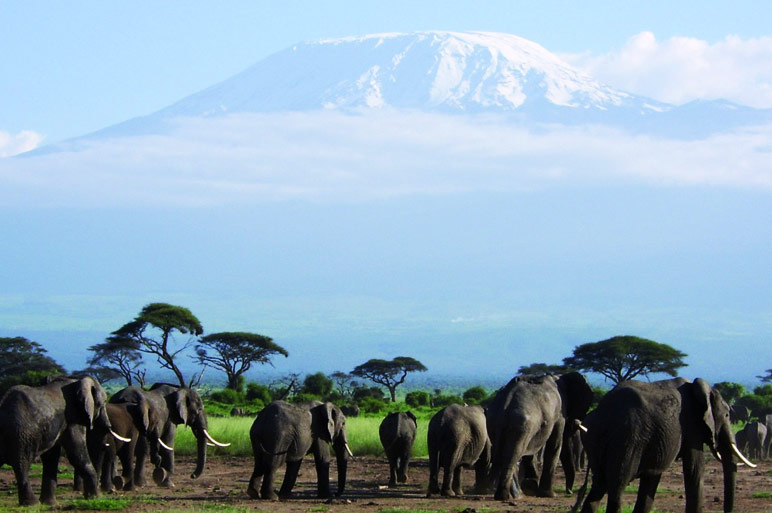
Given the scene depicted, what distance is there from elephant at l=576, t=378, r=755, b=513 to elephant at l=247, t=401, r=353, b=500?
629 cm

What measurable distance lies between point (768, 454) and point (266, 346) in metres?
41.2

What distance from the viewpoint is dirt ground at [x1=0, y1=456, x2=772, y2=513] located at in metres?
18.2

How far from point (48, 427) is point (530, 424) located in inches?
286

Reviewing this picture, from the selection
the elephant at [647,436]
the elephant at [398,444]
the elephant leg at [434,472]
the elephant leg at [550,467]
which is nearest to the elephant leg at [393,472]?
the elephant at [398,444]

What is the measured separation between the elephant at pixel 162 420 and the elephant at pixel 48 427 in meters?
2.39

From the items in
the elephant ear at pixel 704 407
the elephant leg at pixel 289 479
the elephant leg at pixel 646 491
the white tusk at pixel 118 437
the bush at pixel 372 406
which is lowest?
the bush at pixel 372 406

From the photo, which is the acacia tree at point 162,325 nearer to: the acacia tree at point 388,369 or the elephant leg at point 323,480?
the acacia tree at point 388,369

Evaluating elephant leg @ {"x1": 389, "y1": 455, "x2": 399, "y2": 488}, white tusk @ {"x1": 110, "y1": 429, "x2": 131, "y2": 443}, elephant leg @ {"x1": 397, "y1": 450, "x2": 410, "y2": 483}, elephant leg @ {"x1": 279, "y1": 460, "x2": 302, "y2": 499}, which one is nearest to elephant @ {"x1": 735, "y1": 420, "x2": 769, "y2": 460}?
elephant leg @ {"x1": 397, "y1": 450, "x2": 410, "y2": 483}

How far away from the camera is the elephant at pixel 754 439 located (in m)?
29.2

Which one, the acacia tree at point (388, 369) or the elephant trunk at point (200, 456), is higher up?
the acacia tree at point (388, 369)

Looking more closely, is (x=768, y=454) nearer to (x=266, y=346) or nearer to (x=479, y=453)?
(x=479, y=453)

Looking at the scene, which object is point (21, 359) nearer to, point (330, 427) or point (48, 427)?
point (330, 427)

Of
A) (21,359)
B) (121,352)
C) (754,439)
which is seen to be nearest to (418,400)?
(121,352)

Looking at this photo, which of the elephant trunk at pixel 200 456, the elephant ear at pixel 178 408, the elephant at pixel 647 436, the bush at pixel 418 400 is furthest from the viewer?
the bush at pixel 418 400
